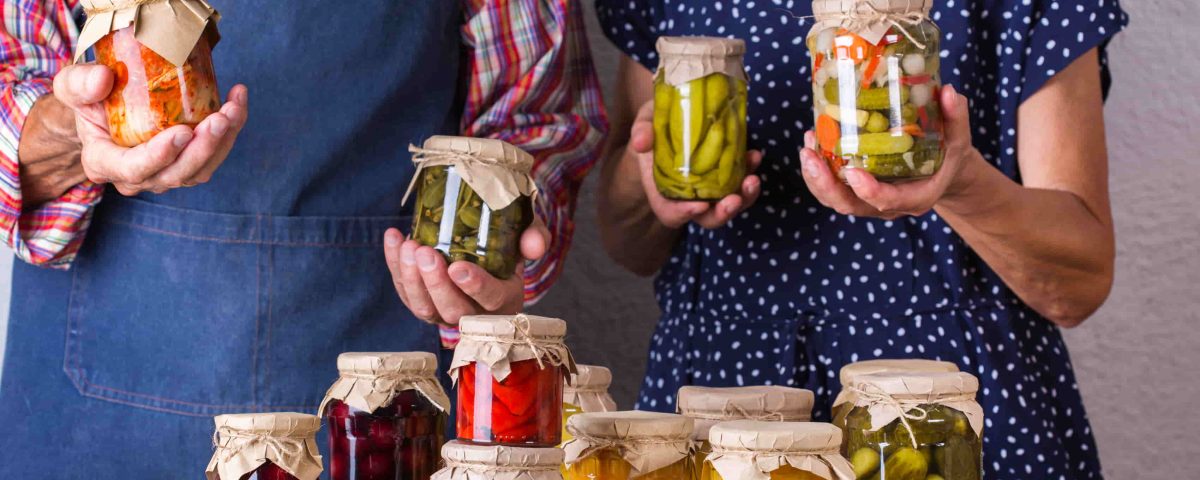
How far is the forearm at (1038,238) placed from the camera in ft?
4.09

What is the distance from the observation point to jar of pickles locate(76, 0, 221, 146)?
1082mm

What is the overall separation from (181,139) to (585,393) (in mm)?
404

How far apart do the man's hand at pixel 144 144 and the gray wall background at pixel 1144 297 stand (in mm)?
897

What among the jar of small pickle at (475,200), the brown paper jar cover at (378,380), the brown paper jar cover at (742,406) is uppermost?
the jar of small pickle at (475,200)

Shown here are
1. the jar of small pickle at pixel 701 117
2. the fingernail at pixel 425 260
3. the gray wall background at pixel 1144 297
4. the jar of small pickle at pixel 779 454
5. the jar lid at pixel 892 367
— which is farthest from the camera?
the gray wall background at pixel 1144 297

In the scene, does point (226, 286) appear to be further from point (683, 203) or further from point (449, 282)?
point (683, 203)

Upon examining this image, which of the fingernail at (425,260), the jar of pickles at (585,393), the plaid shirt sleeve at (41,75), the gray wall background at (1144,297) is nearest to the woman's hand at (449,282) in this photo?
the fingernail at (425,260)

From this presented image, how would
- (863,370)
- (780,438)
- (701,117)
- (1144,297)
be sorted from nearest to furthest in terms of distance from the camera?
(780,438), (863,370), (701,117), (1144,297)

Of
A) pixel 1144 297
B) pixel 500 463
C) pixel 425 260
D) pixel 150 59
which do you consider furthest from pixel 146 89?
pixel 1144 297

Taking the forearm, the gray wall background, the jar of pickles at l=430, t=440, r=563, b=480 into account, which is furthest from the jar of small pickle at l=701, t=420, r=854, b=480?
the gray wall background

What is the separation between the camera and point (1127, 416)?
1.96m

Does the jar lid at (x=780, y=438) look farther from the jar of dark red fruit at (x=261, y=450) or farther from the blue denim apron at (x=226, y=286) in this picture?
the blue denim apron at (x=226, y=286)

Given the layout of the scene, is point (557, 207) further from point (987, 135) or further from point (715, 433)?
point (715, 433)

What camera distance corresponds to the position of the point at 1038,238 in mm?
1311
